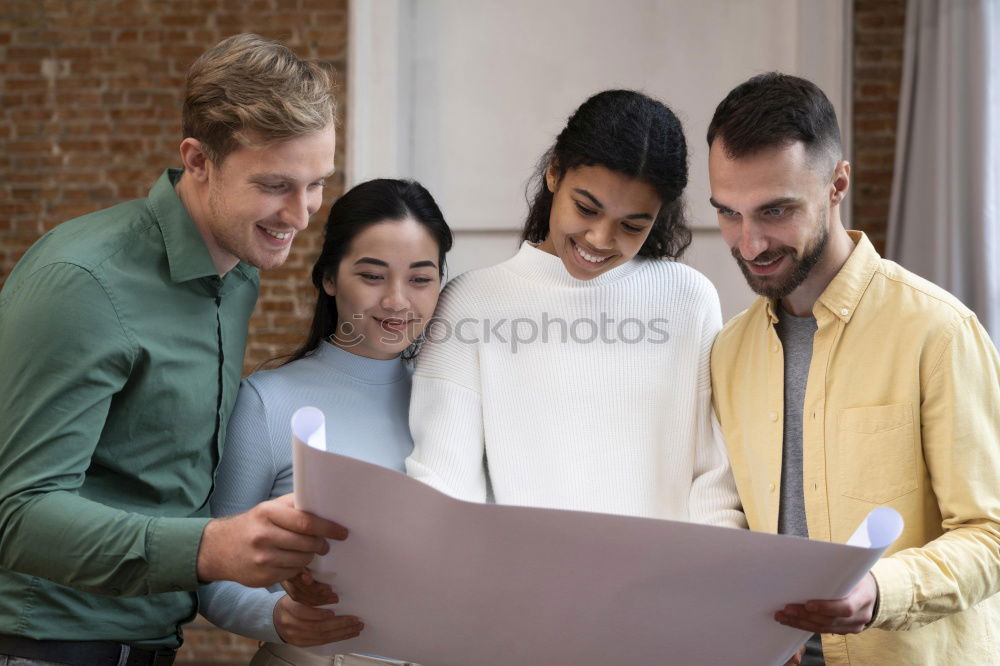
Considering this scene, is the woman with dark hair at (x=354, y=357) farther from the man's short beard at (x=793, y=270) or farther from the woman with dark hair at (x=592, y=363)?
the man's short beard at (x=793, y=270)

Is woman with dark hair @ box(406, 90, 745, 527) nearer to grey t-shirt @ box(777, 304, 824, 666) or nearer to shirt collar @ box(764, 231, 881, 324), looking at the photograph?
grey t-shirt @ box(777, 304, 824, 666)

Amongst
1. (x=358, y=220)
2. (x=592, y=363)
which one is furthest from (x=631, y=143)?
(x=358, y=220)

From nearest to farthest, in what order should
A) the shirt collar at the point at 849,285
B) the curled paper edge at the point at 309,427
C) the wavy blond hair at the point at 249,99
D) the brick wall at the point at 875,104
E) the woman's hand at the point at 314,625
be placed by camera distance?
1. the curled paper edge at the point at 309,427
2. the woman's hand at the point at 314,625
3. the wavy blond hair at the point at 249,99
4. the shirt collar at the point at 849,285
5. the brick wall at the point at 875,104

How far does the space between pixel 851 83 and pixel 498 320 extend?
2822 millimetres

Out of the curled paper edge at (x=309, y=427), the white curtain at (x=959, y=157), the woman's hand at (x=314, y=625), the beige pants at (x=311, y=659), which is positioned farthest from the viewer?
the white curtain at (x=959, y=157)

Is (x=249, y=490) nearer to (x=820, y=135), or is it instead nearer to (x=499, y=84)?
(x=820, y=135)

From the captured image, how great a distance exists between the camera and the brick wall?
4164 millimetres

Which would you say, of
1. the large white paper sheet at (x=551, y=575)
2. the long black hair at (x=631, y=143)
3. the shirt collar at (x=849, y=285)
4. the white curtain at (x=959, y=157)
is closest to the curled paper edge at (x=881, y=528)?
the large white paper sheet at (x=551, y=575)

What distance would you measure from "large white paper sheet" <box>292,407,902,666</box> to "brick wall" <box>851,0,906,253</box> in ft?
10.5

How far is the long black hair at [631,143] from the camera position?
184cm

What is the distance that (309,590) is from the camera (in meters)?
1.30

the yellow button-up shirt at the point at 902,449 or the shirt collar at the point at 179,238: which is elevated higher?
the shirt collar at the point at 179,238

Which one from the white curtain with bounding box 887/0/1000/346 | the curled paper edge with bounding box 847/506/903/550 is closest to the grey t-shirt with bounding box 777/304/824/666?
the curled paper edge with bounding box 847/506/903/550

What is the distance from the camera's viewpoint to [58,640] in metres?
1.44
